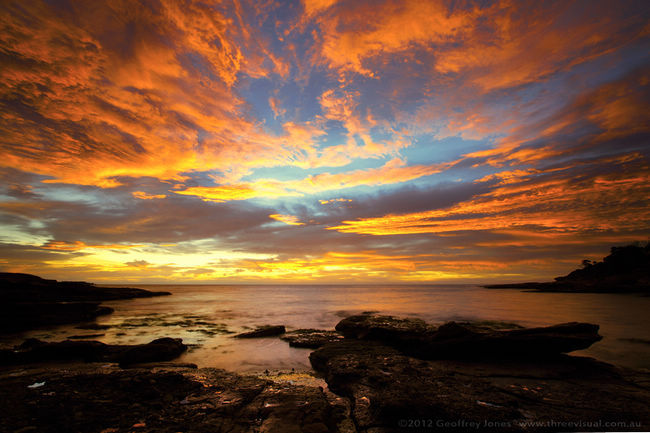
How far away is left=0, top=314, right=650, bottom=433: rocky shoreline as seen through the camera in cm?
564

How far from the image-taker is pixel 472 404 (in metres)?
6.21

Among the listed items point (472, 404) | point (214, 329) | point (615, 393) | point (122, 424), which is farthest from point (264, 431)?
point (214, 329)

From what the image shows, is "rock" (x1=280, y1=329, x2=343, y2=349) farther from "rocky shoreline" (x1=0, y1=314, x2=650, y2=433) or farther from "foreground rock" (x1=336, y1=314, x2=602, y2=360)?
"foreground rock" (x1=336, y1=314, x2=602, y2=360)

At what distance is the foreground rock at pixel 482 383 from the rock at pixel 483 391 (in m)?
0.02

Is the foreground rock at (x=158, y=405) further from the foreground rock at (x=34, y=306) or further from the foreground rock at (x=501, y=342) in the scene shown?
the foreground rock at (x=34, y=306)

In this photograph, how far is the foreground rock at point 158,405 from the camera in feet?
17.9

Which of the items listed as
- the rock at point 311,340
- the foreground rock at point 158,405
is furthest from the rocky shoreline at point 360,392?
the rock at point 311,340

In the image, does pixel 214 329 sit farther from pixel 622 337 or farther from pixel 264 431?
pixel 622 337

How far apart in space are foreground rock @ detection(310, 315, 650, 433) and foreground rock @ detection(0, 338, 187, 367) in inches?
298

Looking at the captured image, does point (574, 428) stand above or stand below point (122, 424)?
below

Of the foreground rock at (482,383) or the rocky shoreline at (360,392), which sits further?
the foreground rock at (482,383)

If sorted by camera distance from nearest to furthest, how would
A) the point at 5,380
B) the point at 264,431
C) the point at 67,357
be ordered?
the point at 264,431 < the point at 5,380 < the point at 67,357

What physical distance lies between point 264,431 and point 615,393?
9.62 m

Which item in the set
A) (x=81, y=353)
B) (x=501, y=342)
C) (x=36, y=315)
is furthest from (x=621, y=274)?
(x=36, y=315)
